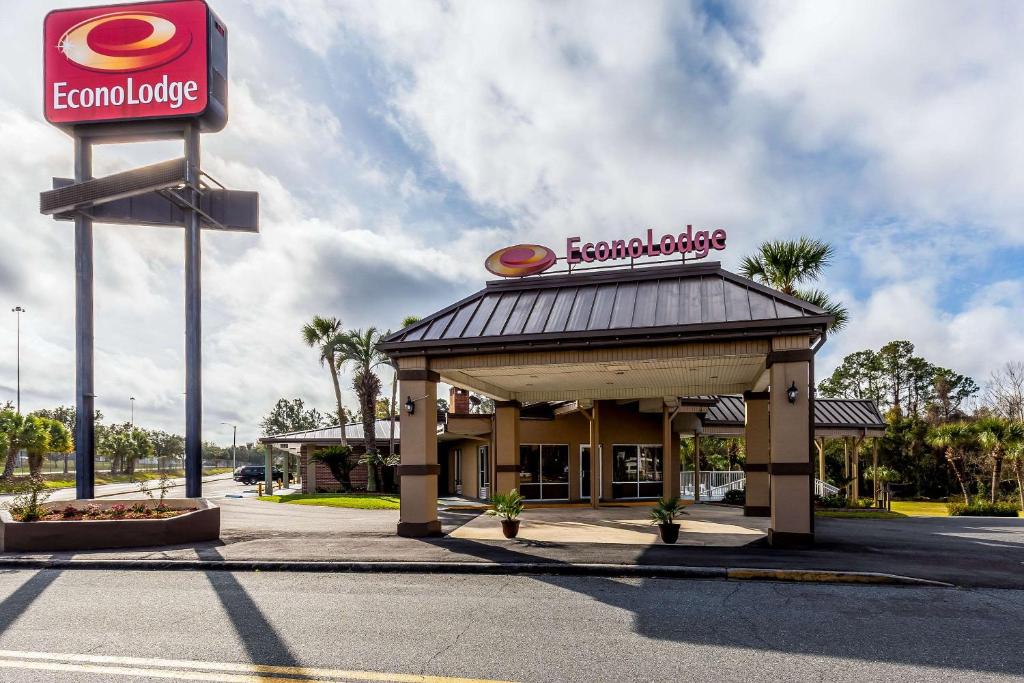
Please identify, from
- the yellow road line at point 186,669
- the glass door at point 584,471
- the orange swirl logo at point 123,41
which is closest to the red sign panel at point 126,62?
the orange swirl logo at point 123,41

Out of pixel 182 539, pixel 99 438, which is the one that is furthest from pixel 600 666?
pixel 99 438

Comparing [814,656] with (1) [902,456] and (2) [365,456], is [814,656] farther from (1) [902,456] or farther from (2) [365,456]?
Answer: (1) [902,456]

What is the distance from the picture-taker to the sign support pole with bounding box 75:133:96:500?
57.7 ft

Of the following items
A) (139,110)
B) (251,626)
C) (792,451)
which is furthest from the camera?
(139,110)

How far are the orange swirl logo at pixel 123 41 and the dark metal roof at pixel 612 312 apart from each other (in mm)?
11057

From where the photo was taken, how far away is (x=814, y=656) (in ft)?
21.4

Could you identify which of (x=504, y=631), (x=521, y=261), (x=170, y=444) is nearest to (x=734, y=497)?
(x=521, y=261)

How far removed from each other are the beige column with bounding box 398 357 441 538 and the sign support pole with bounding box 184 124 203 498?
6.22 meters

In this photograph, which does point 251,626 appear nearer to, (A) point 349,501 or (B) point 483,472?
(A) point 349,501

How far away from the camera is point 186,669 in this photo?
6.20 m

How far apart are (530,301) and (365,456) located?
805 inches

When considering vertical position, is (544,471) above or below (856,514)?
above

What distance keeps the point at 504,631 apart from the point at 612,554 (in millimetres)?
5123

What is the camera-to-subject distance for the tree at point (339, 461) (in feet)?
116
